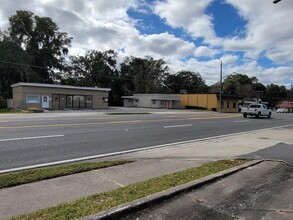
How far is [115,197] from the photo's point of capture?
5039 millimetres

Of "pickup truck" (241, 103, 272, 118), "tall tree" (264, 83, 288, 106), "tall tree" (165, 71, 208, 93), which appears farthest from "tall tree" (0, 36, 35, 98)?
"tall tree" (264, 83, 288, 106)

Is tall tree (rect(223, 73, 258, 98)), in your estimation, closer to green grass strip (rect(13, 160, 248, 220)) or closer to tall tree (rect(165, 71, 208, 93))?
tall tree (rect(165, 71, 208, 93))

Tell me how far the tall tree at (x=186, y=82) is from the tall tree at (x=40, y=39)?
134 ft

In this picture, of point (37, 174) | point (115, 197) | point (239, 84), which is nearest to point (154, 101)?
point (239, 84)

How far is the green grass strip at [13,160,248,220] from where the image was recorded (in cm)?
425

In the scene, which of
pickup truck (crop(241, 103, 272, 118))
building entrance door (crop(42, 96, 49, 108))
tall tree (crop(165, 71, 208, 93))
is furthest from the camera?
tall tree (crop(165, 71, 208, 93))

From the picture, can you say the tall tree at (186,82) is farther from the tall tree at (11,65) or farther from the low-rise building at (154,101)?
the tall tree at (11,65)

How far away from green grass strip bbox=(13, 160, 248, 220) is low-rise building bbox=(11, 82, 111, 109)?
39019 millimetres

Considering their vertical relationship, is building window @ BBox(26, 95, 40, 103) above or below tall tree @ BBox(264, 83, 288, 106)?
below

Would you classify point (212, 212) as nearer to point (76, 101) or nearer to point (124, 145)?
point (124, 145)

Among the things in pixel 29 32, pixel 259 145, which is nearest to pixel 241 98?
pixel 29 32

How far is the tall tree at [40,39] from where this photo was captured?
59.8 metres

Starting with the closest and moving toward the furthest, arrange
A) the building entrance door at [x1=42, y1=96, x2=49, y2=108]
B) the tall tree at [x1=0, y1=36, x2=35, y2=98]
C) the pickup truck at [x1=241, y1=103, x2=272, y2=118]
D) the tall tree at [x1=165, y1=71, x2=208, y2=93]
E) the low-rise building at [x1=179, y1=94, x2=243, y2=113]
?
1. the pickup truck at [x1=241, y1=103, x2=272, y2=118]
2. the building entrance door at [x1=42, y1=96, x2=49, y2=108]
3. the tall tree at [x1=0, y1=36, x2=35, y2=98]
4. the low-rise building at [x1=179, y1=94, x2=243, y2=113]
5. the tall tree at [x1=165, y1=71, x2=208, y2=93]

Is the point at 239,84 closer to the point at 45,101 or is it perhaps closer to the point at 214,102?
the point at 214,102
